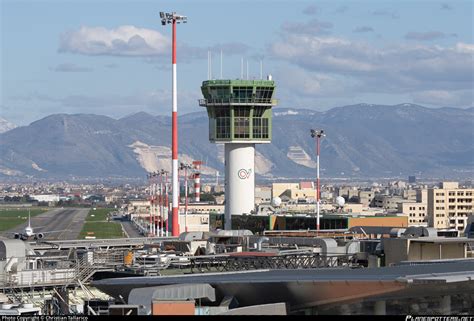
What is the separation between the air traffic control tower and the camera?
5197 inches

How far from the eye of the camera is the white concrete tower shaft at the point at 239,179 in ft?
432

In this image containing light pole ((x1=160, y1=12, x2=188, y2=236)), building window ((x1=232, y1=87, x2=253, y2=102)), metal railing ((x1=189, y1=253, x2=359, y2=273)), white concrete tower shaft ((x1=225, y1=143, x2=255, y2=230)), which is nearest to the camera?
metal railing ((x1=189, y1=253, x2=359, y2=273))

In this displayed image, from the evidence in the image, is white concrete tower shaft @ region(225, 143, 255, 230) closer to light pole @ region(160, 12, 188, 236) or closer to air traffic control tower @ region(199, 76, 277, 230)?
air traffic control tower @ region(199, 76, 277, 230)

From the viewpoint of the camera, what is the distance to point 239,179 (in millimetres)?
131625

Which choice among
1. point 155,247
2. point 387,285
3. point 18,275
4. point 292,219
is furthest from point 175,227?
point 387,285

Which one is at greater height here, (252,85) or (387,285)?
(252,85)

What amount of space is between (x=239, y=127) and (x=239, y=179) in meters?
5.25

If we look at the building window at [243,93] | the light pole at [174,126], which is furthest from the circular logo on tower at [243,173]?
the light pole at [174,126]

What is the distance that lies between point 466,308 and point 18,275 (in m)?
26.8

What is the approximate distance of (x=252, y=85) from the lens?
134 meters

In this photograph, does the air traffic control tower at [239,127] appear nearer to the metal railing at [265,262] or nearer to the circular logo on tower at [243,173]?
the circular logo on tower at [243,173]

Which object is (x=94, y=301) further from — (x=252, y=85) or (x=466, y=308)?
(x=252, y=85)

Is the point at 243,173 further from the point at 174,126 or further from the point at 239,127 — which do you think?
the point at 174,126

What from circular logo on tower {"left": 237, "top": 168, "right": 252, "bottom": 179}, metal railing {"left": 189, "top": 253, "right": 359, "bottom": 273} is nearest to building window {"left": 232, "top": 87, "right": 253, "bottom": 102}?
circular logo on tower {"left": 237, "top": 168, "right": 252, "bottom": 179}
